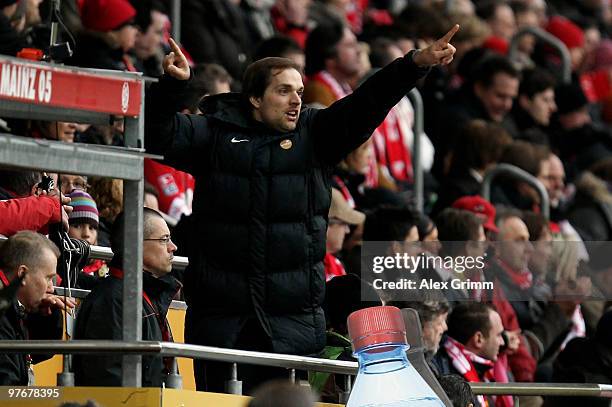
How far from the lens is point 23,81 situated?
6539 millimetres

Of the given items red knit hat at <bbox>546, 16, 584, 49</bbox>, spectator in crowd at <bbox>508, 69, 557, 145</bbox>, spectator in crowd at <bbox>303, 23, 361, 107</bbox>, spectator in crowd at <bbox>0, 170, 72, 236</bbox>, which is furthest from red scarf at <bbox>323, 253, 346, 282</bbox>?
red knit hat at <bbox>546, 16, 584, 49</bbox>

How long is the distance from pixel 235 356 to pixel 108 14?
5506 mm

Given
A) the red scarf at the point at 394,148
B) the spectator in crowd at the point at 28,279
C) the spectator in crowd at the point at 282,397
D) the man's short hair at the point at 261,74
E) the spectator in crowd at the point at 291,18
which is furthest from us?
the spectator in crowd at the point at 291,18

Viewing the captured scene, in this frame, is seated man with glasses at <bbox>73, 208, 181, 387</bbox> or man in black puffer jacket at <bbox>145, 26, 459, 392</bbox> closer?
seated man with glasses at <bbox>73, 208, 181, 387</bbox>

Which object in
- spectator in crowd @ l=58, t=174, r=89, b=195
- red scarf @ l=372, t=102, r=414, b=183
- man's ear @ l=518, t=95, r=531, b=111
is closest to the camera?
spectator in crowd @ l=58, t=174, r=89, b=195

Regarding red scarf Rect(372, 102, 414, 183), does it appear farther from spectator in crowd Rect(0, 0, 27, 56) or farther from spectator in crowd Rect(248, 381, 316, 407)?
spectator in crowd Rect(248, 381, 316, 407)

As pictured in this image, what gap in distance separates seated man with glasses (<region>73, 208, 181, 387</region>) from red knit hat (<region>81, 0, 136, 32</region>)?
164 inches

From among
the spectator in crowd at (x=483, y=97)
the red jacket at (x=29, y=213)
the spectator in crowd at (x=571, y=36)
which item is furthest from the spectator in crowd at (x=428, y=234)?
the spectator in crowd at (x=571, y=36)

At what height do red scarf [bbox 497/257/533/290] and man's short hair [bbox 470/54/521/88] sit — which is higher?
man's short hair [bbox 470/54/521/88]

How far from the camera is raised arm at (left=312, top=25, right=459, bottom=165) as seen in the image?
8.65m

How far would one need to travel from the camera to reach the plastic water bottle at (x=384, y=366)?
5875 mm

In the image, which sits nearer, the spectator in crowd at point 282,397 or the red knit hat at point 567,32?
the spectator in crowd at point 282,397

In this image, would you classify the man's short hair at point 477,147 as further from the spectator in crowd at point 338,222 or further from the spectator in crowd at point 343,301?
the spectator in crowd at point 343,301

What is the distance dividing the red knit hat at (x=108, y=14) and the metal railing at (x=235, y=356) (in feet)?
15.2
